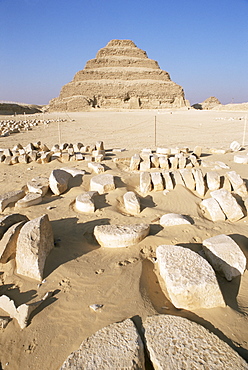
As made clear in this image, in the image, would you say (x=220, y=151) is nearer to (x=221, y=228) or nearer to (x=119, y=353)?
(x=221, y=228)

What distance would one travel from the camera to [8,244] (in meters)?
2.62

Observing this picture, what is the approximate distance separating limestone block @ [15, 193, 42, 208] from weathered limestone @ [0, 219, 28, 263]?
1382 millimetres

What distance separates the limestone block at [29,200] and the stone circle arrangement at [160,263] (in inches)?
0.6

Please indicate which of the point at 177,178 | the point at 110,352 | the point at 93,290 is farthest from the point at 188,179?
the point at 110,352

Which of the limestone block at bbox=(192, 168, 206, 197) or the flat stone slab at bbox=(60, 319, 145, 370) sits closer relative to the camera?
the flat stone slab at bbox=(60, 319, 145, 370)

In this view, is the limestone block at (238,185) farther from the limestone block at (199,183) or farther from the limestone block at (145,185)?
the limestone block at (145,185)

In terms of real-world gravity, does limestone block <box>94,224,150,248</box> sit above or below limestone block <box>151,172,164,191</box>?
below

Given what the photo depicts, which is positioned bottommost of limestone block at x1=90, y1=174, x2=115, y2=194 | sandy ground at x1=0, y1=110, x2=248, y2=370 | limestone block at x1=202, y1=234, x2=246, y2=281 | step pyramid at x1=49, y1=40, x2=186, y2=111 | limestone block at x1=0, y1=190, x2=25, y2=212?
sandy ground at x1=0, y1=110, x2=248, y2=370

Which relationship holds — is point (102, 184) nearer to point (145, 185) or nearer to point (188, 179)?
point (145, 185)

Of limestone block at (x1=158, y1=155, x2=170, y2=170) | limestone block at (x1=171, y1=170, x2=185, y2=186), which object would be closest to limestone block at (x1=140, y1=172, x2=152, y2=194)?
limestone block at (x1=171, y1=170, x2=185, y2=186)

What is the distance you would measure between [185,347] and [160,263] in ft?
2.64

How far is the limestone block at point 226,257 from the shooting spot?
7.97ft

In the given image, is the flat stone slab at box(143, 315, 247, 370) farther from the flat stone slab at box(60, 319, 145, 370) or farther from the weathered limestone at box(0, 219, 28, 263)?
the weathered limestone at box(0, 219, 28, 263)

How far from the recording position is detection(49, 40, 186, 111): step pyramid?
45875 millimetres
